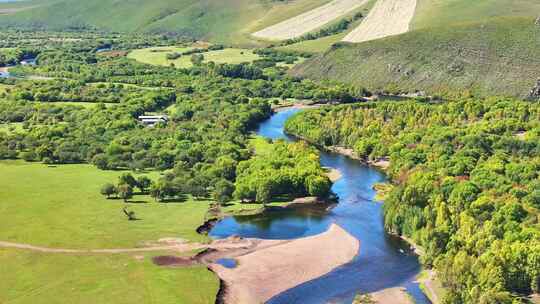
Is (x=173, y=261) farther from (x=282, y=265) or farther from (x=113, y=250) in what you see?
(x=282, y=265)

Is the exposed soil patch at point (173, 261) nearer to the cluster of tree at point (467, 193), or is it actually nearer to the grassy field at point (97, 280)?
the grassy field at point (97, 280)

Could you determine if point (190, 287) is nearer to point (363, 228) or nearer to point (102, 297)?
point (102, 297)

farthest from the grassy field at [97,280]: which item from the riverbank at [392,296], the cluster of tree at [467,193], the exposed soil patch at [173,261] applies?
the cluster of tree at [467,193]

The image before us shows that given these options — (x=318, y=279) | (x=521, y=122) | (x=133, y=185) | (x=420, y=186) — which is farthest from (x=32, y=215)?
(x=521, y=122)

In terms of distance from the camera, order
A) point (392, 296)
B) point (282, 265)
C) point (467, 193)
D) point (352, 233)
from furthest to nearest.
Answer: point (352, 233)
point (467, 193)
point (282, 265)
point (392, 296)

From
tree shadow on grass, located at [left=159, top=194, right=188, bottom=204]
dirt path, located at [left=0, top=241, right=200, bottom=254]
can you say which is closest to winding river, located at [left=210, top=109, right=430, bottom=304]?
dirt path, located at [left=0, top=241, right=200, bottom=254]

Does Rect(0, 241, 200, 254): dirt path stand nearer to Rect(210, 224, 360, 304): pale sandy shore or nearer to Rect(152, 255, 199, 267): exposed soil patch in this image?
Rect(152, 255, 199, 267): exposed soil patch

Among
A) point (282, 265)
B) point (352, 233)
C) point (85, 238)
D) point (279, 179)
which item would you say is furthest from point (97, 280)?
point (279, 179)
